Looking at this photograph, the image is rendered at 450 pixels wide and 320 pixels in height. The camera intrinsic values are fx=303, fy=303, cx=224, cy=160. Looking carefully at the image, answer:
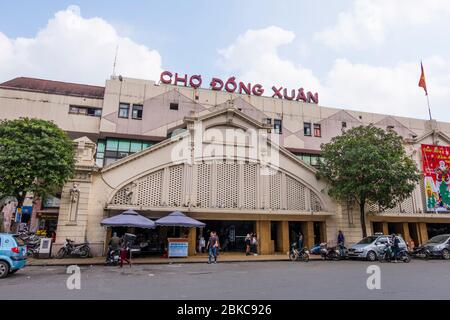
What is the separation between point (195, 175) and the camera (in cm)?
2172

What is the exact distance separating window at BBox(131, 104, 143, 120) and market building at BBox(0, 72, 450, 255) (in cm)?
11

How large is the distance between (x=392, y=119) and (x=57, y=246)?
1586 inches

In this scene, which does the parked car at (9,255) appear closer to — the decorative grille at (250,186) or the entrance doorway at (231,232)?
the entrance doorway at (231,232)

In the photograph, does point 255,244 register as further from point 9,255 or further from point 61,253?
point 9,255

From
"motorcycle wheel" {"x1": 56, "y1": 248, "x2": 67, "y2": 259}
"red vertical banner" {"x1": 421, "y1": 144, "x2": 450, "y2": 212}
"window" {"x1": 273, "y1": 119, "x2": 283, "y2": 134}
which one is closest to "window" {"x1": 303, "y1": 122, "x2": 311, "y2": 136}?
"window" {"x1": 273, "y1": 119, "x2": 283, "y2": 134}

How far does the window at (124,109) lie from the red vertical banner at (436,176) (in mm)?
29785

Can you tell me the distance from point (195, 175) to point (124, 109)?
15.5 meters

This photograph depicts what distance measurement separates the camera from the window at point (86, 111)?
3303 centimetres

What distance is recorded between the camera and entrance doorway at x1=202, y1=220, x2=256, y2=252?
23.2 m

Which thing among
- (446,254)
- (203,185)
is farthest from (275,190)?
(446,254)
